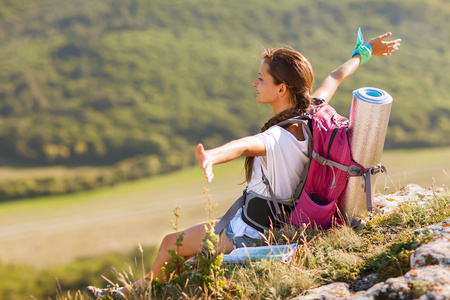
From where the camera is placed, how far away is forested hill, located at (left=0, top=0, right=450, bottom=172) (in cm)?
10506

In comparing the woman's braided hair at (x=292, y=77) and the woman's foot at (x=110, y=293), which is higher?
the woman's braided hair at (x=292, y=77)

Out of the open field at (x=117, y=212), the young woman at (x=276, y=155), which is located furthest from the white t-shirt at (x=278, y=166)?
the open field at (x=117, y=212)

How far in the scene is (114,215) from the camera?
306ft

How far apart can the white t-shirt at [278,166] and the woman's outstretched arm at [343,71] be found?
113 cm

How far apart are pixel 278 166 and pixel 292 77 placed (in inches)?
30.8

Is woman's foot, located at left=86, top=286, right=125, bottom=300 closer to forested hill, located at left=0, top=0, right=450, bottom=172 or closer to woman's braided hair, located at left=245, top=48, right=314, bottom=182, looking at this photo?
Result: woman's braided hair, located at left=245, top=48, right=314, bottom=182

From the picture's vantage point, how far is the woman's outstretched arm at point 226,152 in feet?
10.9

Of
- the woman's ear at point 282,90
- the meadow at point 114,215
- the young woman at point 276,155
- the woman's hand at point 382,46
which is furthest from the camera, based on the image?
the meadow at point 114,215

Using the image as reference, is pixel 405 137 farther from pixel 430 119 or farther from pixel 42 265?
pixel 42 265

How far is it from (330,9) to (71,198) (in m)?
78.4

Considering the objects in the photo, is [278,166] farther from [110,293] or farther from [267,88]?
[110,293]

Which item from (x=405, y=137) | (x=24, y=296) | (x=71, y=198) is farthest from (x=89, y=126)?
(x=405, y=137)

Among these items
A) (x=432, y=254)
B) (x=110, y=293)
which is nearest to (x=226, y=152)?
(x=432, y=254)

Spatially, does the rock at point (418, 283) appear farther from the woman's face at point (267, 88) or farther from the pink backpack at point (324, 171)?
the woman's face at point (267, 88)
